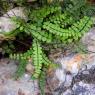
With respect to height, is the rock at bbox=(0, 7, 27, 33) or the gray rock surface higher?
the rock at bbox=(0, 7, 27, 33)

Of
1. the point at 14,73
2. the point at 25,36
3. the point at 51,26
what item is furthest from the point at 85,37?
the point at 14,73

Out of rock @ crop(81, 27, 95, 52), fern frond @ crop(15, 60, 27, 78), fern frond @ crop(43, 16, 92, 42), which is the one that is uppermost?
fern frond @ crop(43, 16, 92, 42)

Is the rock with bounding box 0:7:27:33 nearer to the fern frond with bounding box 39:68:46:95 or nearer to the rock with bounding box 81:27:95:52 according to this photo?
the fern frond with bounding box 39:68:46:95

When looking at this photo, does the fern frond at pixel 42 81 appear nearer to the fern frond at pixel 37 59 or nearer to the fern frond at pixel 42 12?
the fern frond at pixel 37 59

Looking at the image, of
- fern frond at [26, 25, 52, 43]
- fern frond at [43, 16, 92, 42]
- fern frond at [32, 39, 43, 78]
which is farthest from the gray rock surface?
fern frond at [43, 16, 92, 42]

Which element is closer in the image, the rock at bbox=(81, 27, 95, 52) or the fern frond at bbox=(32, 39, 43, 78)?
the fern frond at bbox=(32, 39, 43, 78)

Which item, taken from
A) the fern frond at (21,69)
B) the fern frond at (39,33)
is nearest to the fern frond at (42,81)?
the fern frond at (21,69)

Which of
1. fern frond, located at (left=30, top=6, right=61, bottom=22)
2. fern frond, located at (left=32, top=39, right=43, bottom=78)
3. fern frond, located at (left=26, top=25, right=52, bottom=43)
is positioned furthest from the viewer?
fern frond, located at (left=30, top=6, right=61, bottom=22)

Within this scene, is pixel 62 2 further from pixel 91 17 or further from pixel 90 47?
pixel 90 47
